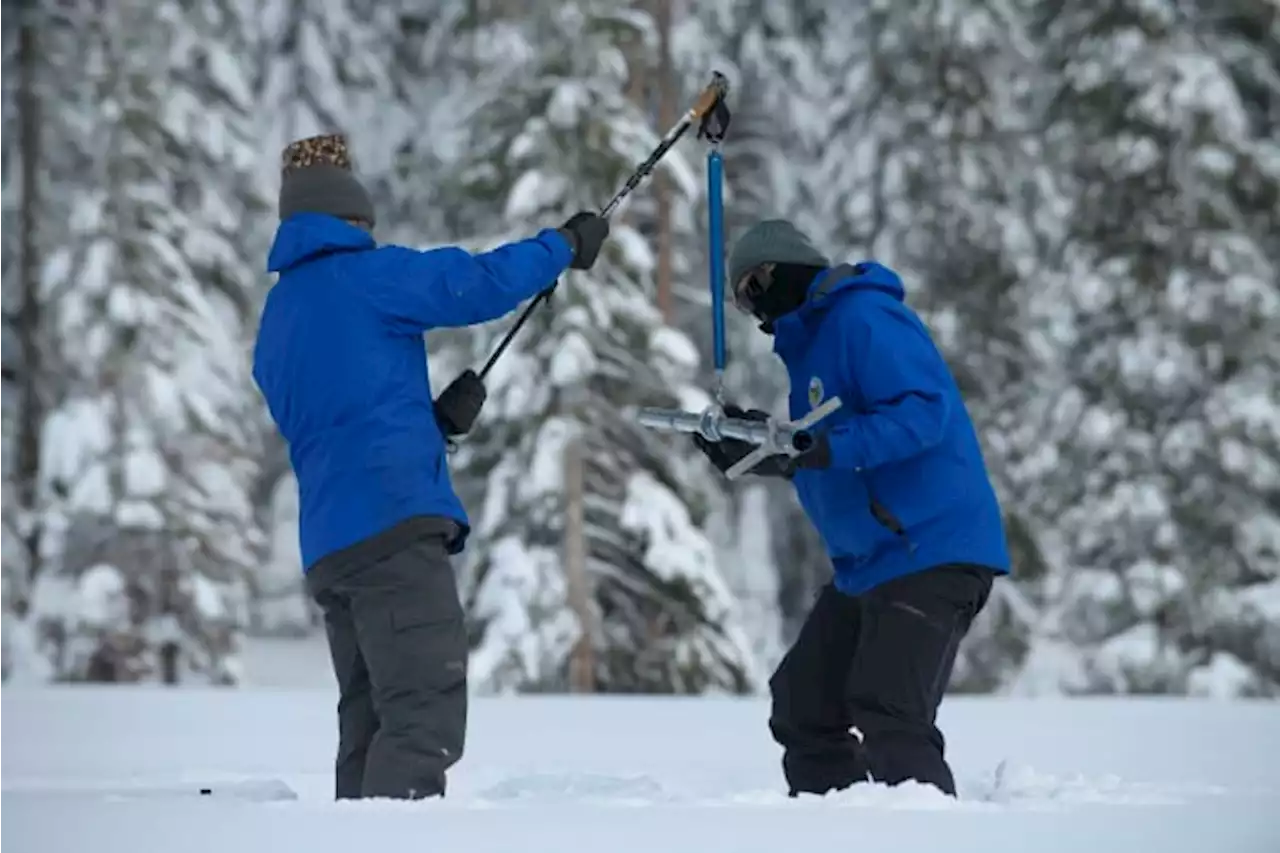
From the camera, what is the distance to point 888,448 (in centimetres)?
522

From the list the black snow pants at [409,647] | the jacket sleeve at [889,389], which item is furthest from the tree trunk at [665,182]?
the black snow pants at [409,647]

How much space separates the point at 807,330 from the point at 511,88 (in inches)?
425

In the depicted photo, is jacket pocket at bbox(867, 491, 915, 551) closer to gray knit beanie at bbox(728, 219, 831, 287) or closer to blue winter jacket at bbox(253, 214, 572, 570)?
gray knit beanie at bbox(728, 219, 831, 287)

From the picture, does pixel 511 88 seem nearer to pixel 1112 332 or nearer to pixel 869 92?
pixel 1112 332

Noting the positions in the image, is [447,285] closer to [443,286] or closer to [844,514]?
[443,286]

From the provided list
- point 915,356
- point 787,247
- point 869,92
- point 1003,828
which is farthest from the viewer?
point 869,92

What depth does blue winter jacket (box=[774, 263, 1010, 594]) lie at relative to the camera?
528 centimetres

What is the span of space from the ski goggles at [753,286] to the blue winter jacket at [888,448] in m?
0.23

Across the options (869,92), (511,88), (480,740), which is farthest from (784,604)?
(480,740)

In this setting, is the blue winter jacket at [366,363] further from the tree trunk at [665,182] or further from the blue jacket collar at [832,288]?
the tree trunk at [665,182]

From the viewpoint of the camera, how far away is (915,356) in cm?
543

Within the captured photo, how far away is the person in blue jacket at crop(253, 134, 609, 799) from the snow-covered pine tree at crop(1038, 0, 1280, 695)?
1383cm

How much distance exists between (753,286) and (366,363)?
134cm

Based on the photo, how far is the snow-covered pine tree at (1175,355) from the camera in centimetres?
1817
